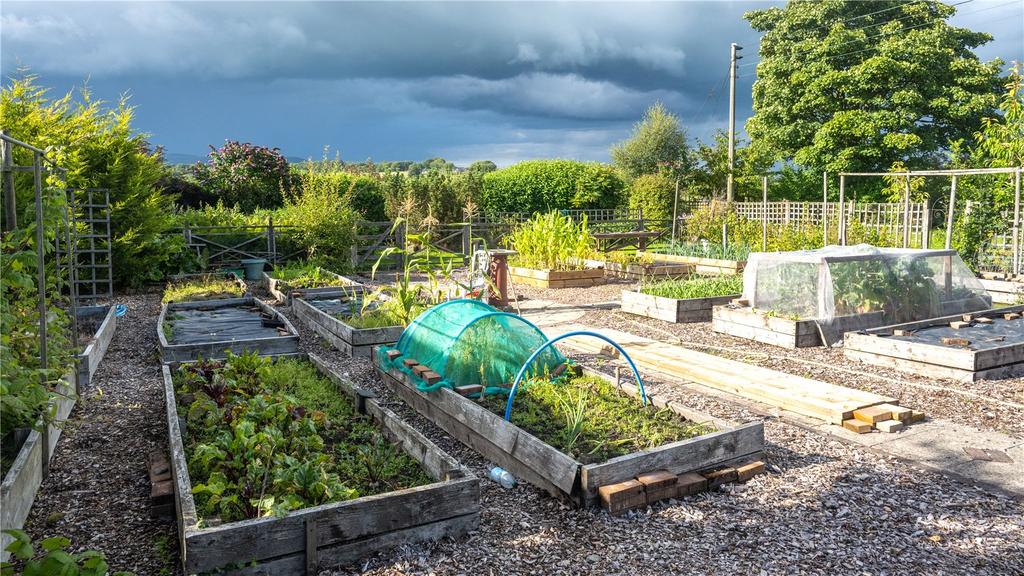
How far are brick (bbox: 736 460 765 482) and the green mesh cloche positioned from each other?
1.68 m

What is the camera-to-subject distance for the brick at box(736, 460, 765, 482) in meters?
4.24

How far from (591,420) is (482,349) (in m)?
1.15

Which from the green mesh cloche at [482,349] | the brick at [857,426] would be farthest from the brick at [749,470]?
the green mesh cloche at [482,349]

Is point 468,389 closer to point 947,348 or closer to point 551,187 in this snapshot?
point 947,348

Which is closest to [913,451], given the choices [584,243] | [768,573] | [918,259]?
[768,573]

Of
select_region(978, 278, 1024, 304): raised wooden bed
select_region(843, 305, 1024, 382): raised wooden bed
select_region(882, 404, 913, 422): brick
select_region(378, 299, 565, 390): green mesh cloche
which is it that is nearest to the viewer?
select_region(882, 404, 913, 422): brick

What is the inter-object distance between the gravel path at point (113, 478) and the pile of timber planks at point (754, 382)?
436cm

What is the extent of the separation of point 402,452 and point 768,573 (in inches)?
84.9

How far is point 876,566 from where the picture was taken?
10.8ft

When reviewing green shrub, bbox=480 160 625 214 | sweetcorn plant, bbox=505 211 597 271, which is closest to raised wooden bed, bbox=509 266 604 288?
sweetcorn plant, bbox=505 211 597 271

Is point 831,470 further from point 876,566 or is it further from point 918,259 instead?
point 918,259

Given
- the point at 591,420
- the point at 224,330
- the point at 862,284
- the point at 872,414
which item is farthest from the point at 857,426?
the point at 224,330

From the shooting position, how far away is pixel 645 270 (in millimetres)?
13391

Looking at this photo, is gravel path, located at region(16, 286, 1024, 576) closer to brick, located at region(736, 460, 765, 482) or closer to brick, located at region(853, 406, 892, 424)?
brick, located at region(736, 460, 765, 482)
